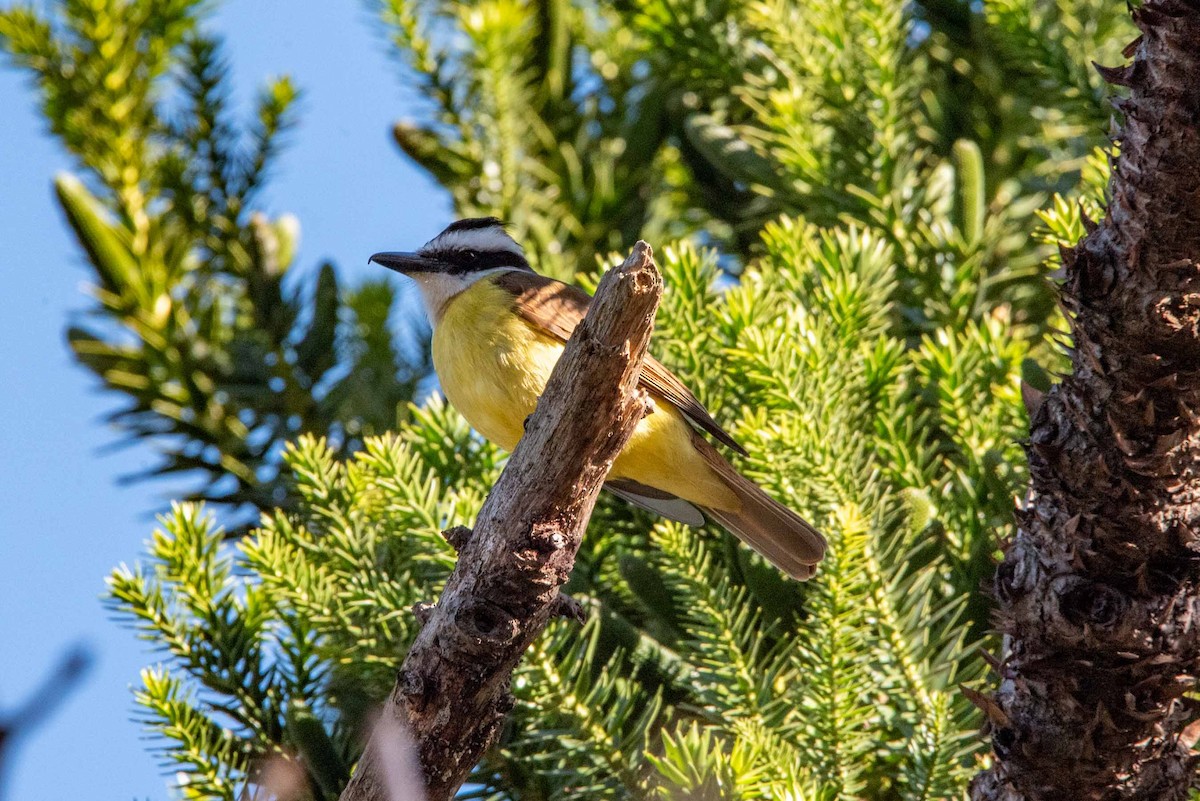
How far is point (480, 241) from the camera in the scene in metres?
4.39

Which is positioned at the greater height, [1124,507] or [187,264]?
[187,264]

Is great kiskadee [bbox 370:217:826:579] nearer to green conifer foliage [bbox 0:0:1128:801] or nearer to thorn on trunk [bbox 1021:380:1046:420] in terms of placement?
green conifer foliage [bbox 0:0:1128:801]

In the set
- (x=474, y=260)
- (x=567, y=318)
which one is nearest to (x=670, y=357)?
(x=567, y=318)

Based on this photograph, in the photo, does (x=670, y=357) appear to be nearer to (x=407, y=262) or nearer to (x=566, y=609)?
(x=407, y=262)

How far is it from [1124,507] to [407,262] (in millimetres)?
2877

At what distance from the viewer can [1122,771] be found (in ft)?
7.14

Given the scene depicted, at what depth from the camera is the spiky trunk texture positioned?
2.01 m

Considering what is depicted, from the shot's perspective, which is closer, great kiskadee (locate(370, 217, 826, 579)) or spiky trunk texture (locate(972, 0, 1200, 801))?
spiky trunk texture (locate(972, 0, 1200, 801))

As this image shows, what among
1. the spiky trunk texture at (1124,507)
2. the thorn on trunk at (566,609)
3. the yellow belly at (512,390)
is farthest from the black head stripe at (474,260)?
the spiky trunk texture at (1124,507)

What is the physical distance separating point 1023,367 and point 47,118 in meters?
3.62

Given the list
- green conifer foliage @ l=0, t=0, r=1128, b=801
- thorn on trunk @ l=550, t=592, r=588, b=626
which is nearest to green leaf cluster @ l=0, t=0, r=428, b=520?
green conifer foliage @ l=0, t=0, r=1128, b=801

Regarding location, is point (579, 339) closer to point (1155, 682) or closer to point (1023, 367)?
point (1155, 682)

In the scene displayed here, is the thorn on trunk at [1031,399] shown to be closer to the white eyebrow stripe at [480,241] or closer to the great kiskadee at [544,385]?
the great kiskadee at [544,385]

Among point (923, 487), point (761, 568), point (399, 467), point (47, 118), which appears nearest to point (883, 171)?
point (923, 487)
